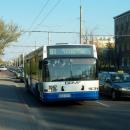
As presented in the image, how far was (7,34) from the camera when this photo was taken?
70312 millimetres

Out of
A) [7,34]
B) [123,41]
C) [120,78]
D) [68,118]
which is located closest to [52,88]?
[68,118]

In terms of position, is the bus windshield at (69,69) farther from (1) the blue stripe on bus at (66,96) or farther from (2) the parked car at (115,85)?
(2) the parked car at (115,85)

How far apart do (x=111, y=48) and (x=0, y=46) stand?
30.7 metres

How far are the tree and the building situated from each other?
967 inches

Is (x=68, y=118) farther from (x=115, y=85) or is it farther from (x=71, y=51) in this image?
(x=115, y=85)

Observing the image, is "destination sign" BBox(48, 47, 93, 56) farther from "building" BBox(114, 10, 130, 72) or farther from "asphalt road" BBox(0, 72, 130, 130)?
"building" BBox(114, 10, 130, 72)

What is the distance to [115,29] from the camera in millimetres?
94188

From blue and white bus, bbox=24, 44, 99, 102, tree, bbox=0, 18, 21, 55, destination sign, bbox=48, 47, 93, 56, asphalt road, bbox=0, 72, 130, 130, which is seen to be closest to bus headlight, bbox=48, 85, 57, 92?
blue and white bus, bbox=24, 44, 99, 102

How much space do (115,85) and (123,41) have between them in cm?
6777

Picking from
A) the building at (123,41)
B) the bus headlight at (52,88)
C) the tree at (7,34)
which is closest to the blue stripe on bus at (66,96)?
the bus headlight at (52,88)

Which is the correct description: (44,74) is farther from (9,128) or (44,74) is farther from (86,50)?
(9,128)

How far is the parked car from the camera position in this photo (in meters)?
22.3

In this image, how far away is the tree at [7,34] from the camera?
7011 cm

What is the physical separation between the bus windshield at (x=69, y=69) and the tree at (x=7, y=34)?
51722mm
